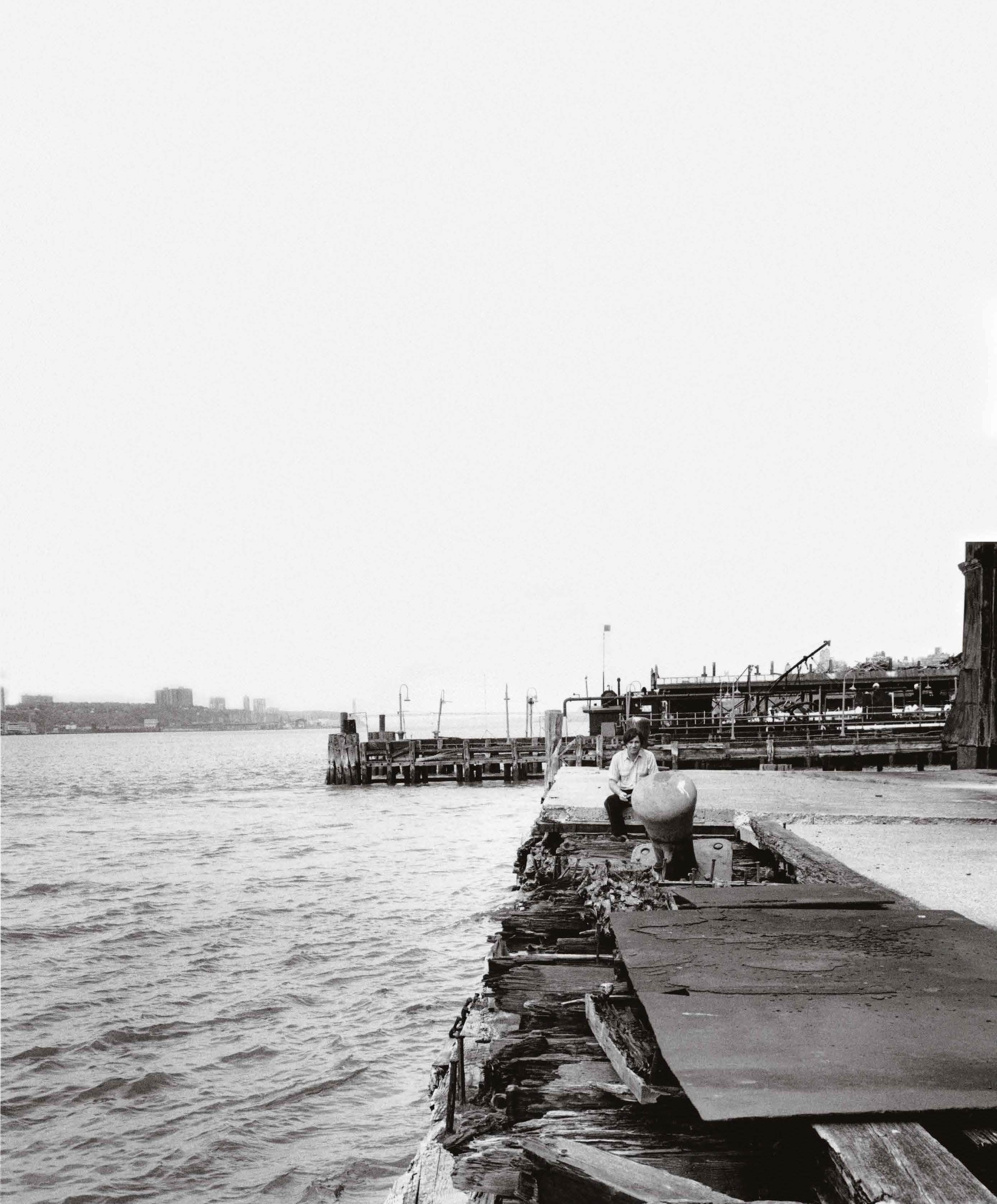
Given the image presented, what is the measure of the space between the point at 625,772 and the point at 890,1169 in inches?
257

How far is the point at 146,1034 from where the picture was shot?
10945mm

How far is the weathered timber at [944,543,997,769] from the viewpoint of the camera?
905cm

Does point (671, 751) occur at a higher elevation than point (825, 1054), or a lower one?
lower

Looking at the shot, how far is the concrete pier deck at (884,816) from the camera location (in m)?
6.16

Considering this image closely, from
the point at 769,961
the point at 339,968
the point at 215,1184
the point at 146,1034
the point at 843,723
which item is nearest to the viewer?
the point at 769,961

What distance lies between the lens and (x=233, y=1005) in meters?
11.8

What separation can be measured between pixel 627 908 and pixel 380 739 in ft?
154

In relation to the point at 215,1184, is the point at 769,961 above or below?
above

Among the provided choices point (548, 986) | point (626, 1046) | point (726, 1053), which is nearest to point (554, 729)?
point (548, 986)

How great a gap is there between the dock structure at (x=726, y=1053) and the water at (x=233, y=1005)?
391cm

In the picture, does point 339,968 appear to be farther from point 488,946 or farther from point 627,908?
point 627,908

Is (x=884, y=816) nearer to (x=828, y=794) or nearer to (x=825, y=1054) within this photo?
(x=828, y=794)

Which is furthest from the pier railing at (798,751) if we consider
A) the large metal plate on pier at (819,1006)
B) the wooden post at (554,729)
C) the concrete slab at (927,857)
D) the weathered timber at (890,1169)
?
the weathered timber at (890,1169)

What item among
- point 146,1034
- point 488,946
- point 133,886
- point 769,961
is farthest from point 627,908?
point 133,886
